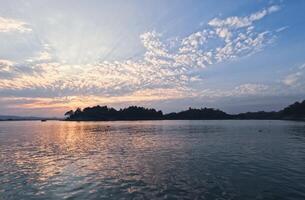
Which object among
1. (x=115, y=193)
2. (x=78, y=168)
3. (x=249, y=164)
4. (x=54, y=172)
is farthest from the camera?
(x=249, y=164)

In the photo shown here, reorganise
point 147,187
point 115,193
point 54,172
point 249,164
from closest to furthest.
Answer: point 115,193 < point 147,187 < point 54,172 < point 249,164

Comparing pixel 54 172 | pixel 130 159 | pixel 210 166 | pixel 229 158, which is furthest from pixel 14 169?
pixel 229 158

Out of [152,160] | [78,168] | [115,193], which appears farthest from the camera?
[152,160]

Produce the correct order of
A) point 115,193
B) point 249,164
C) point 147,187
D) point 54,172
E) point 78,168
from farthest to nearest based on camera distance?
point 249,164
point 78,168
point 54,172
point 147,187
point 115,193

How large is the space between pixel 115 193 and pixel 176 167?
40.1 feet

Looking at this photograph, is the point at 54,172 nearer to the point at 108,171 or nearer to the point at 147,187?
the point at 108,171

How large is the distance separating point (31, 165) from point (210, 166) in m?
22.4

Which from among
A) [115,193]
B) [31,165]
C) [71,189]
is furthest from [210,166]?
[31,165]

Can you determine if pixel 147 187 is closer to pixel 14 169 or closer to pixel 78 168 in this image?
pixel 78 168

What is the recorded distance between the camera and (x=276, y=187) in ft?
79.0

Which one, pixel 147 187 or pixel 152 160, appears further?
pixel 152 160

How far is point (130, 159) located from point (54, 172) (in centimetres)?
1195

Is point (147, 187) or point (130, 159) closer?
point (147, 187)

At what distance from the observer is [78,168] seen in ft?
108
